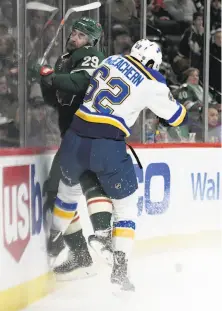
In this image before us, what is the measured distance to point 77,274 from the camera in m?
4.68

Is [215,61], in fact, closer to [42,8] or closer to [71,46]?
[42,8]

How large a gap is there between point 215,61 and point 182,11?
0.56 meters

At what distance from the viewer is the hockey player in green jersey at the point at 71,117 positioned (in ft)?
14.5

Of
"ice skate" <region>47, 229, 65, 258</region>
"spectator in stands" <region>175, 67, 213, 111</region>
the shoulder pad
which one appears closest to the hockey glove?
the shoulder pad

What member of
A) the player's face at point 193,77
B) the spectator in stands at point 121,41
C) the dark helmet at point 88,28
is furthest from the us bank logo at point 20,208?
the player's face at point 193,77

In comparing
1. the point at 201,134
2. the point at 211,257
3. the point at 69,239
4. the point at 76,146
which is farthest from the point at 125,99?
the point at 201,134

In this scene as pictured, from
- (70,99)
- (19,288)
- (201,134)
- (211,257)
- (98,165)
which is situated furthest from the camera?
(201,134)

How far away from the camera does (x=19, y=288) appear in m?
4.01

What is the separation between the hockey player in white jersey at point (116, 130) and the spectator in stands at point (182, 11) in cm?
258

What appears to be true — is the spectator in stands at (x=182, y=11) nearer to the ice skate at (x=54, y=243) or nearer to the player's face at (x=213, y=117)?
the player's face at (x=213, y=117)

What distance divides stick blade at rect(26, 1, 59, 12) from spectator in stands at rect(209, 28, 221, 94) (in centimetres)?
235

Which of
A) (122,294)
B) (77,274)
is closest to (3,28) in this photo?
(77,274)

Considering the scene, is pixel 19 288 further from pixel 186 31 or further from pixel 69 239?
pixel 186 31

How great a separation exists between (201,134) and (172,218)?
1.01 metres
